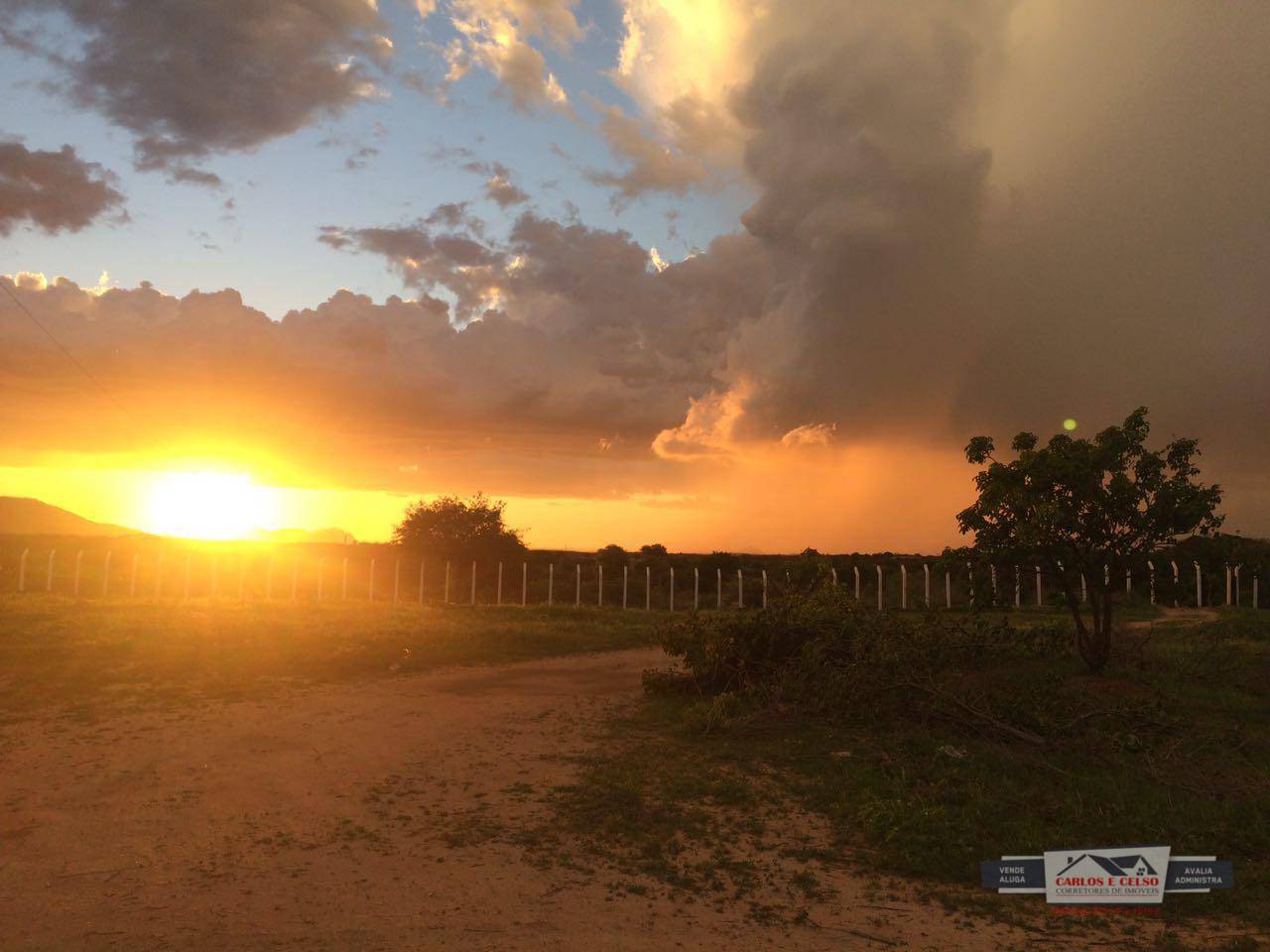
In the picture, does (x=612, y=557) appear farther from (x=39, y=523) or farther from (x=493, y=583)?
(x=39, y=523)

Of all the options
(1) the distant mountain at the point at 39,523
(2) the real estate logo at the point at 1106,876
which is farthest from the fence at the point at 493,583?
(1) the distant mountain at the point at 39,523

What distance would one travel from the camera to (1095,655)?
47.9ft

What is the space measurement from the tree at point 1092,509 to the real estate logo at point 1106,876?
684 cm

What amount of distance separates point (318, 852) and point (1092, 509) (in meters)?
12.2

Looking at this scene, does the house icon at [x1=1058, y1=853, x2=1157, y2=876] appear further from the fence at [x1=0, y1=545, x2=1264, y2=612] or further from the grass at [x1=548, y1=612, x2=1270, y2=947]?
the fence at [x1=0, y1=545, x2=1264, y2=612]

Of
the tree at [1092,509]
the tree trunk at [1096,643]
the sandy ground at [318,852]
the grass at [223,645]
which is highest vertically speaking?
the tree at [1092,509]

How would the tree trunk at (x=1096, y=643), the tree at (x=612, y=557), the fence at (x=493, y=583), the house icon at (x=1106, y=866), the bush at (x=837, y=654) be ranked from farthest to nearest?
the tree at (x=612, y=557) → the fence at (x=493, y=583) → the tree trunk at (x=1096, y=643) → the bush at (x=837, y=654) → the house icon at (x=1106, y=866)

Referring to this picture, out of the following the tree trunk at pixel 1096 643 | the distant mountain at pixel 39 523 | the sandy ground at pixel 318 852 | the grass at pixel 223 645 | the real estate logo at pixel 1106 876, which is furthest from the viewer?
the distant mountain at pixel 39 523

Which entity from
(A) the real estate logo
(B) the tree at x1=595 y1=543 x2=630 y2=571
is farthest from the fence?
(A) the real estate logo

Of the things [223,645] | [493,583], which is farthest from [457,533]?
[223,645]

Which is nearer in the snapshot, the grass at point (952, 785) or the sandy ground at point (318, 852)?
the sandy ground at point (318, 852)

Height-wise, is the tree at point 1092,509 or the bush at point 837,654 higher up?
the tree at point 1092,509

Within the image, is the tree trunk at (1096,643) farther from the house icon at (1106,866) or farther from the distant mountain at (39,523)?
the distant mountain at (39,523)

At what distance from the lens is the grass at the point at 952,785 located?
7.53 meters
